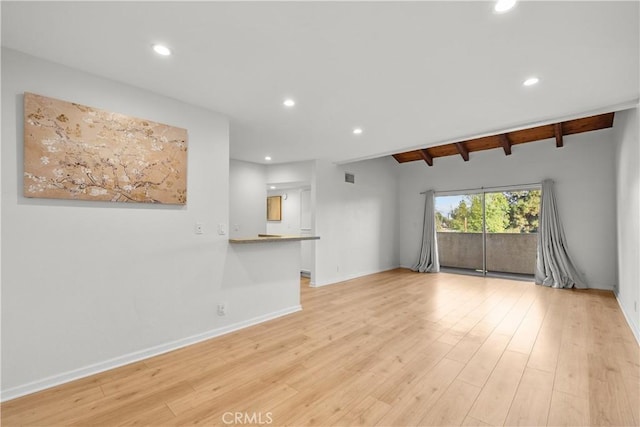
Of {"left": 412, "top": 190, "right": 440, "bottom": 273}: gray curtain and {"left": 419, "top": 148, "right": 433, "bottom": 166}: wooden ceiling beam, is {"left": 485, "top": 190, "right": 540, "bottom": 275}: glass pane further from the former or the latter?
{"left": 419, "top": 148, "right": 433, "bottom": 166}: wooden ceiling beam

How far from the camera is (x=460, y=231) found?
283 inches

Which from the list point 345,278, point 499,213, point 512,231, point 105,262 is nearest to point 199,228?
point 105,262

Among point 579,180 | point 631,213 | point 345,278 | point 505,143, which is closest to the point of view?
point 631,213

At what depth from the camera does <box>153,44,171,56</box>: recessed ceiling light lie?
2.03 m

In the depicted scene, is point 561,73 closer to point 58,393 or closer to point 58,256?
point 58,256

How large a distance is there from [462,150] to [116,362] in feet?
22.2

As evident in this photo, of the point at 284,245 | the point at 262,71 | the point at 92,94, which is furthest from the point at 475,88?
the point at 92,94

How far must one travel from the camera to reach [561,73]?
2408 mm

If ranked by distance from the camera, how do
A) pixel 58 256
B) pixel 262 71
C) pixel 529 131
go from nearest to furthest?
pixel 58 256, pixel 262 71, pixel 529 131

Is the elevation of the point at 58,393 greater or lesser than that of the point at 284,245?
lesser

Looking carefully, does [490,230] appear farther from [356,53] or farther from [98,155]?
[98,155]

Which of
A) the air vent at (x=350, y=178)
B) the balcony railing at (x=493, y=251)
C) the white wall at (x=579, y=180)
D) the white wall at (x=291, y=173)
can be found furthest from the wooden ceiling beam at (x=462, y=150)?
the white wall at (x=291, y=173)

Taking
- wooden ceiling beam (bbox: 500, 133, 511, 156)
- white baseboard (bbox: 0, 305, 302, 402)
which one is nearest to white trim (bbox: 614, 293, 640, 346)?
wooden ceiling beam (bbox: 500, 133, 511, 156)

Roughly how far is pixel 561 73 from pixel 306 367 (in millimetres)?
3328
